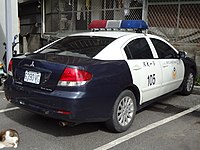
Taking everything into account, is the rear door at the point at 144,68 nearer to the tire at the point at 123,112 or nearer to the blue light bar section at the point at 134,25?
the tire at the point at 123,112

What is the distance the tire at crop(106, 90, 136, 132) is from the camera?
4.08 metres

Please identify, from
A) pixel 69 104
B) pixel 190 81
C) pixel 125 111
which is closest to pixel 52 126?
pixel 69 104

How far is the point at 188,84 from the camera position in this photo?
6484 millimetres

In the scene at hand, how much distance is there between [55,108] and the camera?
3.67 m

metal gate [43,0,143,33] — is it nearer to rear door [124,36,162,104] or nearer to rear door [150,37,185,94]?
rear door [150,37,185,94]

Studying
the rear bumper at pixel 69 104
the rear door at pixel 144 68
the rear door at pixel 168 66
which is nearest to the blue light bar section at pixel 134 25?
the rear door at pixel 168 66

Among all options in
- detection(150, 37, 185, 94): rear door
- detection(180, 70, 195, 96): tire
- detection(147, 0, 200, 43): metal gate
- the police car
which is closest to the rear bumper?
the police car

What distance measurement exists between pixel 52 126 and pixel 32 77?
96cm

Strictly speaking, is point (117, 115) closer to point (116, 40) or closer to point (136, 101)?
point (136, 101)

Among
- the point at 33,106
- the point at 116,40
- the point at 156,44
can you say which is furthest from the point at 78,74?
the point at 156,44

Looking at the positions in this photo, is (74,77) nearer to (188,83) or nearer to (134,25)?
(134,25)

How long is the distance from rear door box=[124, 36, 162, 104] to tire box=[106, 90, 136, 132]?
24 cm

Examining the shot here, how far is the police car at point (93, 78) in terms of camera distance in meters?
3.64

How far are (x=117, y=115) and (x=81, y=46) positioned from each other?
123cm
